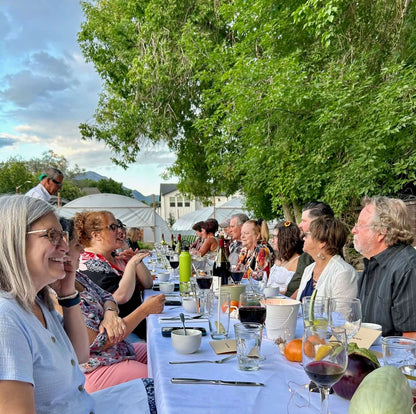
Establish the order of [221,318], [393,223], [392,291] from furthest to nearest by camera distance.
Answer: [393,223]
[392,291]
[221,318]

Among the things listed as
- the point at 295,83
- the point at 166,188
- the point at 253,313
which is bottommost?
the point at 253,313

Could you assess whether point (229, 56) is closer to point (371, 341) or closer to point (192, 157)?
point (192, 157)

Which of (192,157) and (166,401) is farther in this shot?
(192,157)

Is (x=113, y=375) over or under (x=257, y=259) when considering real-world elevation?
under

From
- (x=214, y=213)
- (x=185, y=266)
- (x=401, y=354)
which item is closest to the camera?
(x=401, y=354)

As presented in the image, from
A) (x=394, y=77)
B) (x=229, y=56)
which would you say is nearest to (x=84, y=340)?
(x=394, y=77)

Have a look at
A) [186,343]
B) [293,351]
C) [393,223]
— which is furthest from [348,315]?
[393,223]

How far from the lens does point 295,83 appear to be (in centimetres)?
745

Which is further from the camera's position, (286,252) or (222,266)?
(286,252)

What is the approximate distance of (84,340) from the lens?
2.05 meters

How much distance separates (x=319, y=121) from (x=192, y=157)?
27.9 ft

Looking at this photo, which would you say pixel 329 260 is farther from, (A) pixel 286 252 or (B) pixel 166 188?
(B) pixel 166 188

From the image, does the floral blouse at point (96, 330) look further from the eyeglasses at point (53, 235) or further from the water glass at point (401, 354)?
the water glass at point (401, 354)

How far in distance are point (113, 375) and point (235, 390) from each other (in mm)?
1252
